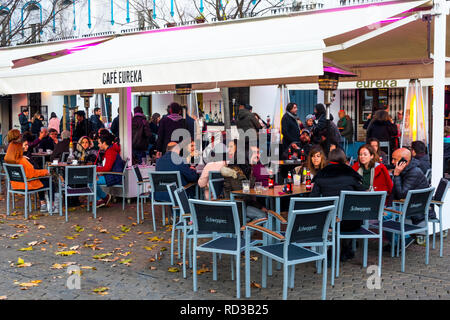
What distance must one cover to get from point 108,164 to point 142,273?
435cm

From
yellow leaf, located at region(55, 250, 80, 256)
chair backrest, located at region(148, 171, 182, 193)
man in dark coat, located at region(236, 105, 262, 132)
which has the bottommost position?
yellow leaf, located at region(55, 250, 80, 256)

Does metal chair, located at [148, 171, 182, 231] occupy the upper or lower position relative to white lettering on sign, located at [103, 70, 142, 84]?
lower

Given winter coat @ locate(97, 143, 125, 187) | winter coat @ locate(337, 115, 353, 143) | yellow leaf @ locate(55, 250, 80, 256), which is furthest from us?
winter coat @ locate(337, 115, 353, 143)

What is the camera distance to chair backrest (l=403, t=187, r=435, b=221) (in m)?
6.48

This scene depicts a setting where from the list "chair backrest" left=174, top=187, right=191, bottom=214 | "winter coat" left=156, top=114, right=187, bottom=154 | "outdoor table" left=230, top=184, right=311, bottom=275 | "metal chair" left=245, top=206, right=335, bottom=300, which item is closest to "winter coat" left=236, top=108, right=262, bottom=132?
"winter coat" left=156, top=114, right=187, bottom=154

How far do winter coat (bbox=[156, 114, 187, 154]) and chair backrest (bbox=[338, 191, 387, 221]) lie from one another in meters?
5.92

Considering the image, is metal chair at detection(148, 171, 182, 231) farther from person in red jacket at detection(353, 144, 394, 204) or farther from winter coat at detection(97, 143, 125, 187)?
person in red jacket at detection(353, 144, 394, 204)

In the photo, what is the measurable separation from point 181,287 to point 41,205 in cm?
551

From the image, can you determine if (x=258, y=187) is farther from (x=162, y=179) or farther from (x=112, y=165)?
(x=112, y=165)

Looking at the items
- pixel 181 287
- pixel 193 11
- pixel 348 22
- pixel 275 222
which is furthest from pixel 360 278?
pixel 193 11

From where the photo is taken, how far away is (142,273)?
6438mm

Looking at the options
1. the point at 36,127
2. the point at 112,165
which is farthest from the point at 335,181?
the point at 36,127

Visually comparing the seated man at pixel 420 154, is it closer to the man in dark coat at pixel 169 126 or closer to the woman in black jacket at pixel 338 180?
the woman in black jacket at pixel 338 180

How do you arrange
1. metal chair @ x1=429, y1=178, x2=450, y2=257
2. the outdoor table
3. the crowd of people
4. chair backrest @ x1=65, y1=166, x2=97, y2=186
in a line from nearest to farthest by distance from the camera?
the outdoor table → the crowd of people → metal chair @ x1=429, y1=178, x2=450, y2=257 → chair backrest @ x1=65, y1=166, x2=97, y2=186
